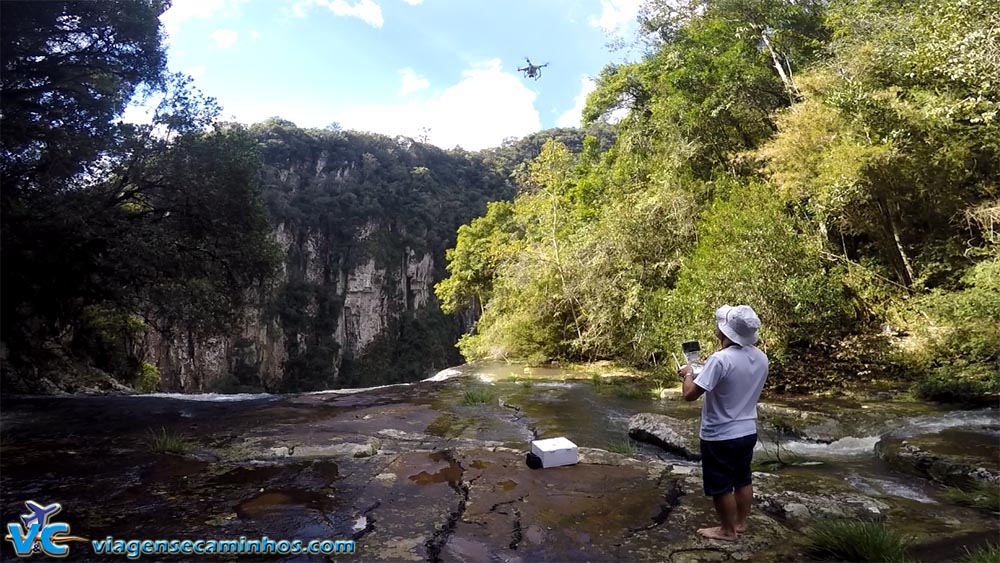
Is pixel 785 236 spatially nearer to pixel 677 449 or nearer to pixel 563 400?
pixel 563 400

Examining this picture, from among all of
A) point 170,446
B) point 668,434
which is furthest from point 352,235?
point 668,434

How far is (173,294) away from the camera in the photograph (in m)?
8.61

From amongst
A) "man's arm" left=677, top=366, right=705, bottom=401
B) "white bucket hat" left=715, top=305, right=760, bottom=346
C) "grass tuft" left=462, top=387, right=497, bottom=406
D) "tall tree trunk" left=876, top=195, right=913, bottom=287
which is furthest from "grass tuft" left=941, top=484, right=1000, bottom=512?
"tall tree trunk" left=876, top=195, right=913, bottom=287

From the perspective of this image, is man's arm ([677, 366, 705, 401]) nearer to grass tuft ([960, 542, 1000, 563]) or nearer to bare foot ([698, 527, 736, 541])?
bare foot ([698, 527, 736, 541])

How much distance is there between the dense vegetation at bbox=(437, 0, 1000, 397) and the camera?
865cm

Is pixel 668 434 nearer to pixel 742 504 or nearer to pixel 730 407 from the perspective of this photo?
pixel 742 504

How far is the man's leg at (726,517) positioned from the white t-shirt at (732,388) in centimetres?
32

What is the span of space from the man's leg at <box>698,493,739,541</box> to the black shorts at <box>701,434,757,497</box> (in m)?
0.04

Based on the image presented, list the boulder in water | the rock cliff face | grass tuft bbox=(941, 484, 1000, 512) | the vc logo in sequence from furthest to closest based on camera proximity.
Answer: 1. the rock cliff face
2. grass tuft bbox=(941, 484, 1000, 512)
3. the boulder in water
4. the vc logo

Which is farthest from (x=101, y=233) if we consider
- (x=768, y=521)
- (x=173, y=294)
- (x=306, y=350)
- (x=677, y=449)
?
(x=306, y=350)

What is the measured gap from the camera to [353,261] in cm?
6031

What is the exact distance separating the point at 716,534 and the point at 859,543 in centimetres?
65

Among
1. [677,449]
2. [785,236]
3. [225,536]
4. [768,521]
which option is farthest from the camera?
[785,236]

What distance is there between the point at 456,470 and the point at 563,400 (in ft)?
16.3
